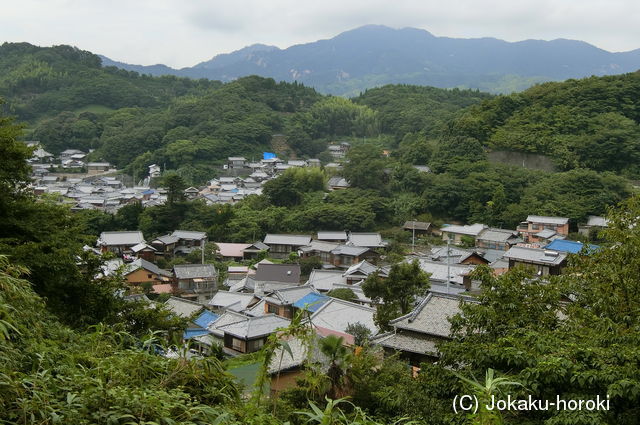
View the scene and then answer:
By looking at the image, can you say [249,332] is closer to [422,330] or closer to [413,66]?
[422,330]

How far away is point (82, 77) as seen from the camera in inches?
2286

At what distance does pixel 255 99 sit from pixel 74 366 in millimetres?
49862

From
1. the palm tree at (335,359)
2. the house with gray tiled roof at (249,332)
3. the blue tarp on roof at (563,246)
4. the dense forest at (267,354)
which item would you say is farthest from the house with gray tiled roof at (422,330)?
the blue tarp on roof at (563,246)

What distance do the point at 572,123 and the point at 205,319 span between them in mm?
24348

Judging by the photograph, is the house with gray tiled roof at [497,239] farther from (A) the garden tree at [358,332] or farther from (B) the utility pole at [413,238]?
(A) the garden tree at [358,332]

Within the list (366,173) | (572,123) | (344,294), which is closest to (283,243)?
(366,173)

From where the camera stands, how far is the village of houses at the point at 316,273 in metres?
12.2

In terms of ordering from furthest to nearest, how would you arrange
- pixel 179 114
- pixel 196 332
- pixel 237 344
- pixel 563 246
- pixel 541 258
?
pixel 179 114
pixel 563 246
pixel 541 258
pixel 196 332
pixel 237 344

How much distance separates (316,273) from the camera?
19.9 metres

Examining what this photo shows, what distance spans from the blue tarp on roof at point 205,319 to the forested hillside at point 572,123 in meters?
21.2

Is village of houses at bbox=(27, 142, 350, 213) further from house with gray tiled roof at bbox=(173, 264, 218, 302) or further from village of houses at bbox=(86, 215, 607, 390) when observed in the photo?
house with gray tiled roof at bbox=(173, 264, 218, 302)

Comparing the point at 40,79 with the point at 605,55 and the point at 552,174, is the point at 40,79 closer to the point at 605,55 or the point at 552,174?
the point at 552,174

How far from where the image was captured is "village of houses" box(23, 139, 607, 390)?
12.2 metres

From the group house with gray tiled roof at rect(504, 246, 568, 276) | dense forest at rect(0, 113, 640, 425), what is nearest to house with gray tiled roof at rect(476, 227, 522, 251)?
house with gray tiled roof at rect(504, 246, 568, 276)
